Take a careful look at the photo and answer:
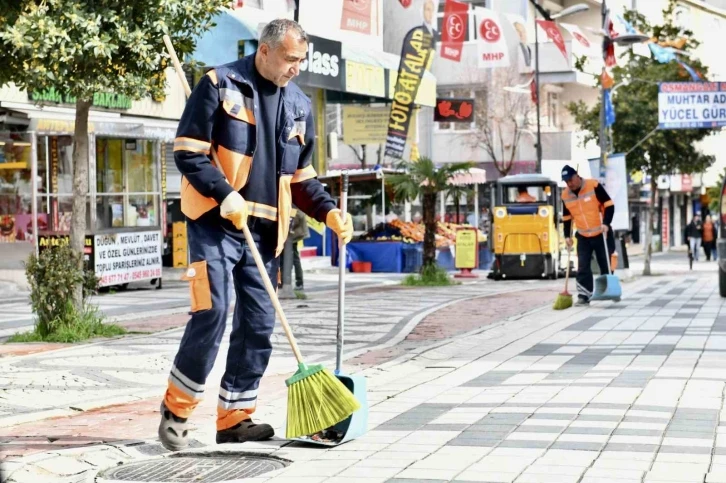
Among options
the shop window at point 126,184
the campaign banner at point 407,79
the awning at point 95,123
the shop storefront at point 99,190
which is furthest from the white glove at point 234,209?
the campaign banner at point 407,79

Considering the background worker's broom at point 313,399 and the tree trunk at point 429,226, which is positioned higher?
the tree trunk at point 429,226

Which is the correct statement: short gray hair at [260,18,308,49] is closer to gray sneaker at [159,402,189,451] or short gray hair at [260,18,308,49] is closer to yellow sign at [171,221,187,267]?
gray sneaker at [159,402,189,451]

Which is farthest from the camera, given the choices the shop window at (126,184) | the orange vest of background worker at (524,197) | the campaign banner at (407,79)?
the orange vest of background worker at (524,197)

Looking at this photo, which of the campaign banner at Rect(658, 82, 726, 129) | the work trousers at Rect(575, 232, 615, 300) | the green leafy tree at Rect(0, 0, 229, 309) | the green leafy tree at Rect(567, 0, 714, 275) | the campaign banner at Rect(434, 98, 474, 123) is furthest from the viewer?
the campaign banner at Rect(434, 98, 474, 123)

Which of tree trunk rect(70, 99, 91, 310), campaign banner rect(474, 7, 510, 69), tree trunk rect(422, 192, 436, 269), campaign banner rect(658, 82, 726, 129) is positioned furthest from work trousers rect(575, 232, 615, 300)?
campaign banner rect(474, 7, 510, 69)

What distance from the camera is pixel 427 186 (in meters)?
25.5

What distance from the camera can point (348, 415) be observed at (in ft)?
20.6

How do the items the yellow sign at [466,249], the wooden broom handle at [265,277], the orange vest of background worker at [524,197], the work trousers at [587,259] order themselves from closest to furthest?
the wooden broom handle at [265,277], the work trousers at [587,259], the orange vest of background worker at [524,197], the yellow sign at [466,249]

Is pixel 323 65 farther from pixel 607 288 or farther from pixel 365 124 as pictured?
pixel 607 288

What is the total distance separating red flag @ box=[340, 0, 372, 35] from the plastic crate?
627cm

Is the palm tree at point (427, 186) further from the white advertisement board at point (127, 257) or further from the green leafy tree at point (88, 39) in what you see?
the green leafy tree at point (88, 39)

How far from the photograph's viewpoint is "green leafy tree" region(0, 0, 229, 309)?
10.6 m

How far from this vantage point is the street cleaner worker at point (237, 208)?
6141mm

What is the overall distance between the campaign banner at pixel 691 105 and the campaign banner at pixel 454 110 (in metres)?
12.0
